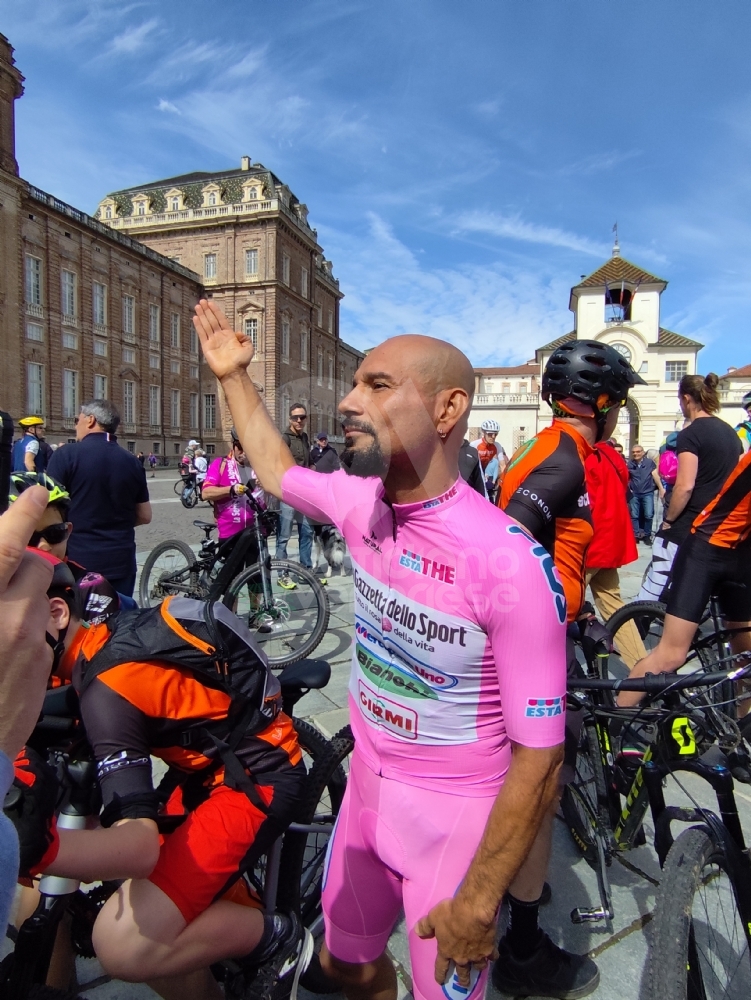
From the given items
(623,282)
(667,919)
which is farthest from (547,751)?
(623,282)

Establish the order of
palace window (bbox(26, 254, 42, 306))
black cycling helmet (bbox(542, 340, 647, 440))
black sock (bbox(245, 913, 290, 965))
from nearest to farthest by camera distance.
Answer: black sock (bbox(245, 913, 290, 965)) < black cycling helmet (bbox(542, 340, 647, 440)) < palace window (bbox(26, 254, 42, 306))

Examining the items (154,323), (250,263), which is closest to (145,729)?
(250,263)

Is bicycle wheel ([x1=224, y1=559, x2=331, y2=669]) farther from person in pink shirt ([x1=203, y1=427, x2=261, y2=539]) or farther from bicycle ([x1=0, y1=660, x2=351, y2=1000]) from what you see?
bicycle ([x1=0, y1=660, x2=351, y2=1000])

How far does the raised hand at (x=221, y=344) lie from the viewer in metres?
1.86

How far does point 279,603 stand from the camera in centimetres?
522

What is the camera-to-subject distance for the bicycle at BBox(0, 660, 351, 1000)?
1483 mm

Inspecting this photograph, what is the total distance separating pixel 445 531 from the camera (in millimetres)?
1226

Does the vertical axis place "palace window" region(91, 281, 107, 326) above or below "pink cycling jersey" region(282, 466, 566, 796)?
above

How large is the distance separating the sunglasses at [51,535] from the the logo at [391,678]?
1833mm

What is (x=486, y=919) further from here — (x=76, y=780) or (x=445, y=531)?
(x=76, y=780)

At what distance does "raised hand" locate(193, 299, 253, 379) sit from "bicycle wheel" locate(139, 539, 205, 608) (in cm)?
382

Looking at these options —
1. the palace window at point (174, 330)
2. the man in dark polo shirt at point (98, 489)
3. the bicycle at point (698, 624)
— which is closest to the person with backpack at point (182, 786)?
the bicycle at point (698, 624)

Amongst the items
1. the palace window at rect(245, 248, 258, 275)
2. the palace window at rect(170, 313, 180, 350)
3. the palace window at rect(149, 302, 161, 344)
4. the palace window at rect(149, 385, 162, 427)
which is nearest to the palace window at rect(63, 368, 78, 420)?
the palace window at rect(149, 385, 162, 427)

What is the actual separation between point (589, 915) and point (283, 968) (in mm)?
1041
